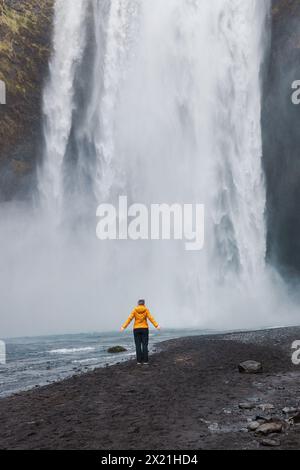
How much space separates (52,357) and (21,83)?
3114 centimetres

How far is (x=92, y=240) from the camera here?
41.6m

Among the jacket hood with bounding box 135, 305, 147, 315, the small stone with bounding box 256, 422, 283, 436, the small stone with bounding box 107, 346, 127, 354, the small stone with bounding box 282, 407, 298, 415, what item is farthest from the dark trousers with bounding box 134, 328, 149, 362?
the small stone with bounding box 256, 422, 283, 436

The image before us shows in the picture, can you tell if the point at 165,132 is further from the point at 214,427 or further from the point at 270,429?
the point at 270,429

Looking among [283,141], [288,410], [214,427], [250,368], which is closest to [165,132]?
[283,141]

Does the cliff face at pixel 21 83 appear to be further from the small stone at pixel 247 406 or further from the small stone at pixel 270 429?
the small stone at pixel 270 429

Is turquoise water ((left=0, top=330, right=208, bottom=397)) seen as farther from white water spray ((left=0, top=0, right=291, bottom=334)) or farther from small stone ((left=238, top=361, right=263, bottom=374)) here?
white water spray ((left=0, top=0, right=291, bottom=334))

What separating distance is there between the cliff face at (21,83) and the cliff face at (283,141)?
2101 centimetres

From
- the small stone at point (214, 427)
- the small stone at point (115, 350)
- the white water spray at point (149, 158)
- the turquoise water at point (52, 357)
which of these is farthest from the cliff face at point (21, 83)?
the small stone at point (214, 427)

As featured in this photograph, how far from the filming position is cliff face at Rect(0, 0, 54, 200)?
135 feet

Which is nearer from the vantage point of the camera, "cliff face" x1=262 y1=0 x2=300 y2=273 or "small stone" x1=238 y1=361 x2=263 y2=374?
"small stone" x1=238 y1=361 x2=263 y2=374

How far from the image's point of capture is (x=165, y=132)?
41031mm

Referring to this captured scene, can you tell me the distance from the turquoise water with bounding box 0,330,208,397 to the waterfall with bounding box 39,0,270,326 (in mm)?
13303
